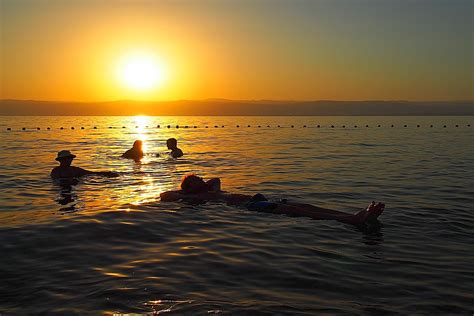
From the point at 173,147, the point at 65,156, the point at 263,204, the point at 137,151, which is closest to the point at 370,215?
the point at 263,204

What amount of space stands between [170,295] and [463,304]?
4.24 meters

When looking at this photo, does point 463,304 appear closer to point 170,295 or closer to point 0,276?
point 170,295

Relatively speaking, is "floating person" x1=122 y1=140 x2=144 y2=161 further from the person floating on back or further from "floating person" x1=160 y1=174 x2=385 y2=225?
"floating person" x1=160 y1=174 x2=385 y2=225

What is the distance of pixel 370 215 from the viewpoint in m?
10.4

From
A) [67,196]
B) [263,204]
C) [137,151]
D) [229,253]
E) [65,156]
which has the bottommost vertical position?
[229,253]

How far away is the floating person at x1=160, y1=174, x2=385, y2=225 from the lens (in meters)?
10.5

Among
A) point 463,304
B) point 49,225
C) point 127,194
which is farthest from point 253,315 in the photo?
point 127,194

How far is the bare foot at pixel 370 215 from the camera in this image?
1035 centimetres

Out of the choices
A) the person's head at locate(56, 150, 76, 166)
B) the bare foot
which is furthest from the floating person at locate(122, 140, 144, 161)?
the bare foot

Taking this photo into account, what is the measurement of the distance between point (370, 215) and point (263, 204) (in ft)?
9.73

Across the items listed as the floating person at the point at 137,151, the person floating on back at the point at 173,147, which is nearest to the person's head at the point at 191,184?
the floating person at the point at 137,151

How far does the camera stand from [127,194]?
1509cm

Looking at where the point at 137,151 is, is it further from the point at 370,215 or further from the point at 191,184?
the point at 370,215

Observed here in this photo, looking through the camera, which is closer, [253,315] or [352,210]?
[253,315]
